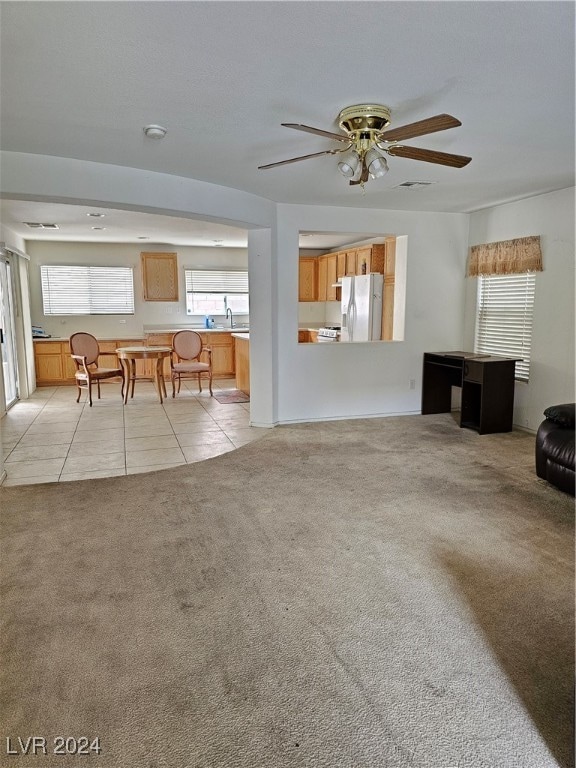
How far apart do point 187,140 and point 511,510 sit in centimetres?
327

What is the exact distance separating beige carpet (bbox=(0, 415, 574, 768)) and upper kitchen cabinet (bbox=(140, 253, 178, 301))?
5.48 metres

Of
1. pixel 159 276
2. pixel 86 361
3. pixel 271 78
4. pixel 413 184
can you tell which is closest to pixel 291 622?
pixel 271 78

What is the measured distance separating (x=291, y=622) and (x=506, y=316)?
448 centimetres

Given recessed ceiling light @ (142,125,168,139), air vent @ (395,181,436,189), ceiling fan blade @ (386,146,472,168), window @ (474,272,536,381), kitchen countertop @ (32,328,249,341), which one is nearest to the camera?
ceiling fan blade @ (386,146,472,168)

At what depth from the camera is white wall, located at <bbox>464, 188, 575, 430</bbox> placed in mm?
4508

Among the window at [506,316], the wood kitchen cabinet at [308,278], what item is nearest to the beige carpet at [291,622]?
the window at [506,316]

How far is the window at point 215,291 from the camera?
8820mm

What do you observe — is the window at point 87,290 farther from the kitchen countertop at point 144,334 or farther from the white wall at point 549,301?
the white wall at point 549,301

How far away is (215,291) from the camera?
897 centimetres

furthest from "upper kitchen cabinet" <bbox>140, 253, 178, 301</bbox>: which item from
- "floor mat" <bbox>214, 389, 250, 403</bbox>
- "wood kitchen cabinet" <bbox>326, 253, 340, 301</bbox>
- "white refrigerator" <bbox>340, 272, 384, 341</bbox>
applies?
"white refrigerator" <bbox>340, 272, 384, 341</bbox>

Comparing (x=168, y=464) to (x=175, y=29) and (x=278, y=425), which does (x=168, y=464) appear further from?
(x=175, y=29)

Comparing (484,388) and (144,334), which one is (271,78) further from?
(144,334)

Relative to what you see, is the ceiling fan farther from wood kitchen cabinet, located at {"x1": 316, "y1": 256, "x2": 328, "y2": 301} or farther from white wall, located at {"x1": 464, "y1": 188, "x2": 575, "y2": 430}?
wood kitchen cabinet, located at {"x1": 316, "y1": 256, "x2": 328, "y2": 301}

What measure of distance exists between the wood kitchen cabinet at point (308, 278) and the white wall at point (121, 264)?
1215 millimetres
